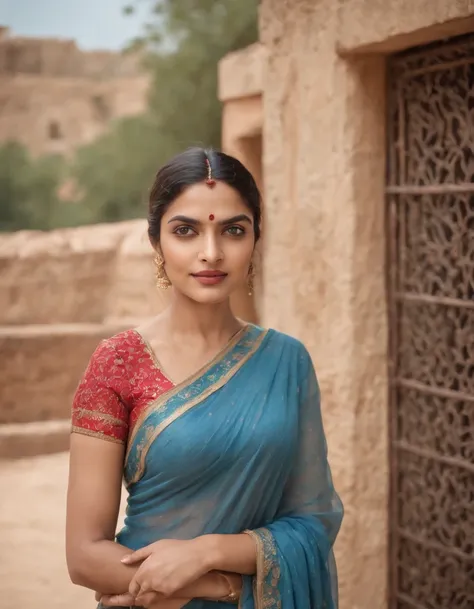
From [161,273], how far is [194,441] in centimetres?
38

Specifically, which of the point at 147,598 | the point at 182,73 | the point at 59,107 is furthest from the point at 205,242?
the point at 59,107

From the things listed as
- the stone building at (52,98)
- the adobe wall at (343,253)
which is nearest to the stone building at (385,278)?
the adobe wall at (343,253)

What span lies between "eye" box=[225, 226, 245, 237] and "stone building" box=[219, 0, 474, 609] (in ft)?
4.57

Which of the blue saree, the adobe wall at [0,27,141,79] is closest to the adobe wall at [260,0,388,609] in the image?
the blue saree

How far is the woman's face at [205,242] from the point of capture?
5.54 ft

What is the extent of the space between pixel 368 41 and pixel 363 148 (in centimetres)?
38

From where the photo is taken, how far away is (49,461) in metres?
6.35

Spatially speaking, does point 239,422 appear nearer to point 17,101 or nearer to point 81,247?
point 81,247

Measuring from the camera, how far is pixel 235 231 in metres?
1.73

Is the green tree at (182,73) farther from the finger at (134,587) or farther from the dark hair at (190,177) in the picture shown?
the finger at (134,587)

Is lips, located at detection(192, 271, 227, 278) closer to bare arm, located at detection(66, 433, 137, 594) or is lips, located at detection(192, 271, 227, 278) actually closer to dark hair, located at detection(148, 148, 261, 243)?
dark hair, located at detection(148, 148, 261, 243)

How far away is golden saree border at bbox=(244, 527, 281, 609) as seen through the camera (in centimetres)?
172

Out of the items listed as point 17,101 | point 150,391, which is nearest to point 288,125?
point 150,391

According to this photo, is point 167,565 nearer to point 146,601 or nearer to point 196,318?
point 146,601
